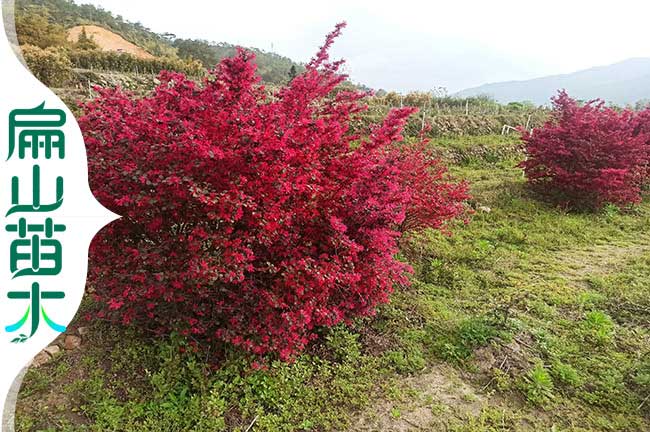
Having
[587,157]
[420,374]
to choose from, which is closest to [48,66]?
[420,374]

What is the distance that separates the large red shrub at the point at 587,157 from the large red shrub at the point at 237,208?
5.33m

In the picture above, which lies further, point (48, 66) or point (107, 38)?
point (107, 38)

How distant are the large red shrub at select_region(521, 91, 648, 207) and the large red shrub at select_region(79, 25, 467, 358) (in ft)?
17.5

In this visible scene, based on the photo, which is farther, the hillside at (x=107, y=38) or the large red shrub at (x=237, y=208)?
the hillside at (x=107, y=38)

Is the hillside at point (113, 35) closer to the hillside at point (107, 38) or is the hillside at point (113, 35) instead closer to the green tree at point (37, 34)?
the hillside at point (107, 38)

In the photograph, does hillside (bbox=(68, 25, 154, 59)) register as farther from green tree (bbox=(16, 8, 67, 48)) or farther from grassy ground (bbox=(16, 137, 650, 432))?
grassy ground (bbox=(16, 137, 650, 432))

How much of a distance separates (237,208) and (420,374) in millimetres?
1859

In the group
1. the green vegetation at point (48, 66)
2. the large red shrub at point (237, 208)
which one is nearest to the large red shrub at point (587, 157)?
the large red shrub at point (237, 208)

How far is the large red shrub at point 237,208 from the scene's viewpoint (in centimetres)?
236

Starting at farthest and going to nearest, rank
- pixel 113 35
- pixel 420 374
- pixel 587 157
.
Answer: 1. pixel 113 35
2. pixel 587 157
3. pixel 420 374

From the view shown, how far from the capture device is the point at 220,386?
265 cm

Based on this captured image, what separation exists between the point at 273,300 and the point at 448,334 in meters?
1.70

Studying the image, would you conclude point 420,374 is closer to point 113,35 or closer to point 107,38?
point 107,38

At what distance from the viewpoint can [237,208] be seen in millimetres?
2287
